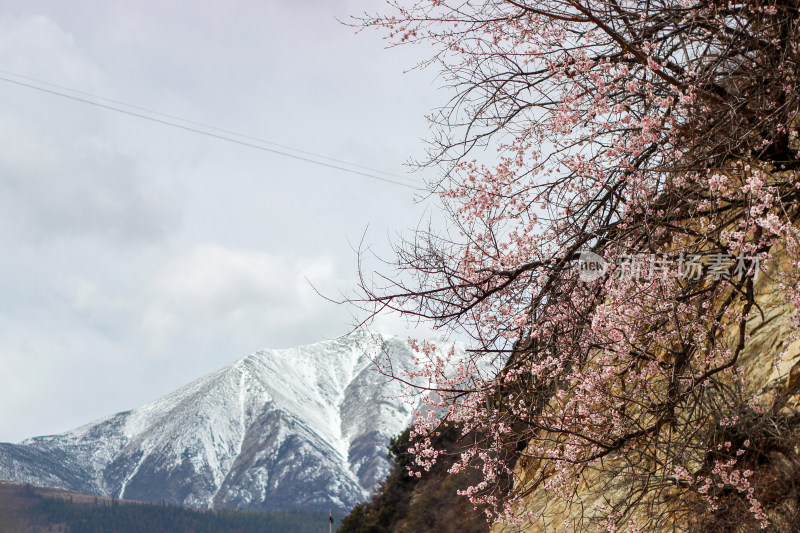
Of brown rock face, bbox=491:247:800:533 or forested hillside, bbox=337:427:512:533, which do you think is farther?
forested hillside, bbox=337:427:512:533

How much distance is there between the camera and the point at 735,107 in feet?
18.2

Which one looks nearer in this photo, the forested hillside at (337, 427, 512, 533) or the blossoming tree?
the blossoming tree

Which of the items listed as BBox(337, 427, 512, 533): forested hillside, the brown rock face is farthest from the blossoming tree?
BBox(337, 427, 512, 533): forested hillside

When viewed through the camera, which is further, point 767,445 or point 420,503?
point 420,503

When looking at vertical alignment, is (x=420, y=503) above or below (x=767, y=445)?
above

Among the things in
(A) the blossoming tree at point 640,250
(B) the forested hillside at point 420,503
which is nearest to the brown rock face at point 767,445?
(A) the blossoming tree at point 640,250

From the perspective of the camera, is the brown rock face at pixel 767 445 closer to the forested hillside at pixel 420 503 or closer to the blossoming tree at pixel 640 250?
the blossoming tree at pixel 640 250

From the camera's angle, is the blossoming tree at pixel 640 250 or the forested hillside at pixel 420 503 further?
the forested hillside at pixel 420 503

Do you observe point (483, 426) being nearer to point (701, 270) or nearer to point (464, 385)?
point (464, 385)

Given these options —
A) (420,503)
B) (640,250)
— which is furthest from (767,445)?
(420,503)

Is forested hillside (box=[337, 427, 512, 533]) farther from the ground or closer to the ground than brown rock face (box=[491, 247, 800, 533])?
farther from the ground

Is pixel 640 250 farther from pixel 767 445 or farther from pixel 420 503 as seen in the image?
pixel 420 503

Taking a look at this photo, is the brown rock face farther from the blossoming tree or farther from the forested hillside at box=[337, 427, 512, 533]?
the forested hillside at box=[337, 427, 512, 533]

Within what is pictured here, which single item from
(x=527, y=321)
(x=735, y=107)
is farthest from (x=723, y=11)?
(x=527, y=321)
